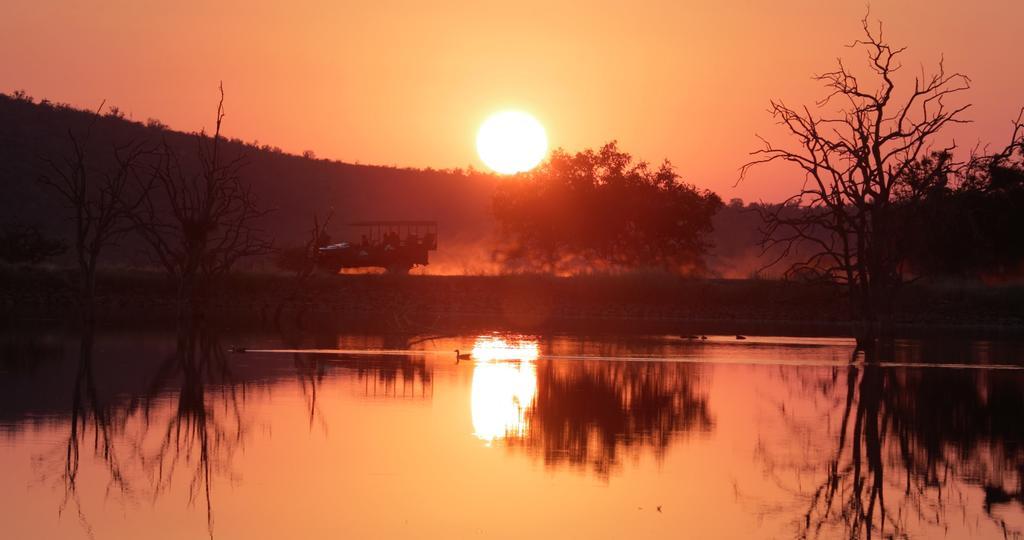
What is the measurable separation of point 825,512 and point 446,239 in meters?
115

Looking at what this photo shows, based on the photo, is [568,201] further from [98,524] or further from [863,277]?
[98,524]

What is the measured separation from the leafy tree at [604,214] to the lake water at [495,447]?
43.2 m

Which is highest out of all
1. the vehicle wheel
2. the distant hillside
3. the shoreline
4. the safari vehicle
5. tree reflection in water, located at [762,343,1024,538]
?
the distant hillside

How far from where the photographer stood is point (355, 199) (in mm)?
133500

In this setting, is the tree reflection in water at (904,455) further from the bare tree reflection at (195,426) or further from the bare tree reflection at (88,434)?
the bare tree reflection at (88,434)

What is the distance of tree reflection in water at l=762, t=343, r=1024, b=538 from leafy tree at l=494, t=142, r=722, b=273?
4582 centimetres

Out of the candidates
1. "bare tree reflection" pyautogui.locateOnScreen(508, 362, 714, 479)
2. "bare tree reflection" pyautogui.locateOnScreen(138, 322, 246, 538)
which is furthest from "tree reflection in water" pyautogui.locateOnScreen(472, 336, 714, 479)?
"bare tree reflection" pyautogui.locateOnScreen(138, 322, 246, 538)

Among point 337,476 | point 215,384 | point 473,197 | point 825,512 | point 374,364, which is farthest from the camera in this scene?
point 473,197

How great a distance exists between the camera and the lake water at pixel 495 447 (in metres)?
12.8

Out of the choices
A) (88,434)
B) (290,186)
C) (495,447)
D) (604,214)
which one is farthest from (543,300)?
(290,186)

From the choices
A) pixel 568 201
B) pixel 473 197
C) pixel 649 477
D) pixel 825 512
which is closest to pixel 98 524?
pixel 649 477

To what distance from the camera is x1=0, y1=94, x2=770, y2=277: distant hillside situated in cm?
9644

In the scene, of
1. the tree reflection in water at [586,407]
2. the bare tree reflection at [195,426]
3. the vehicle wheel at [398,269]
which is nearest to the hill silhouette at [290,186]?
the vehicle wheel at [398,269]

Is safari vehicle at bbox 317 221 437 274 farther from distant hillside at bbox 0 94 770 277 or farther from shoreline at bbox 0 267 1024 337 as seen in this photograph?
distant hillside at bbox 0 94 770 277
